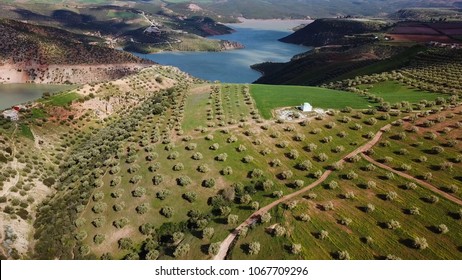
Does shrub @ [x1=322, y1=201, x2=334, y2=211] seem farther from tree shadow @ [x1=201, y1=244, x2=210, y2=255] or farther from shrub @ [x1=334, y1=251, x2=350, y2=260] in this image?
tree shadow @ [x1=201, y1=244, x2=210, y2=255]

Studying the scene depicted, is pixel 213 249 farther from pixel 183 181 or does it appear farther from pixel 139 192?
pixel 139 192

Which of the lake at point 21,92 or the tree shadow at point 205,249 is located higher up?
the tree shadow at point 205,249

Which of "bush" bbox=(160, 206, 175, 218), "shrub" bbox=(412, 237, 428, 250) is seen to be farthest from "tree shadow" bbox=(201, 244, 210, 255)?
"shrub" bbox=(412, 237, 428, 250)

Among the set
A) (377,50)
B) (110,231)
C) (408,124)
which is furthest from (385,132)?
(377,50)

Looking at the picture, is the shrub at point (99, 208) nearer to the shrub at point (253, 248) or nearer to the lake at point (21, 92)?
the shrub at point (253, 248)

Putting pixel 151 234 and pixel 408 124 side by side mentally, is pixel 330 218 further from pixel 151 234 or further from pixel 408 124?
pixel 408 124

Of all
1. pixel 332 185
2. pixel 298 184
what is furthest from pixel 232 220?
pixel 332 185

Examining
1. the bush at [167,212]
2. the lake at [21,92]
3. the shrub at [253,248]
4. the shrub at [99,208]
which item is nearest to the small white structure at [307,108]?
the bush at [167,212]
